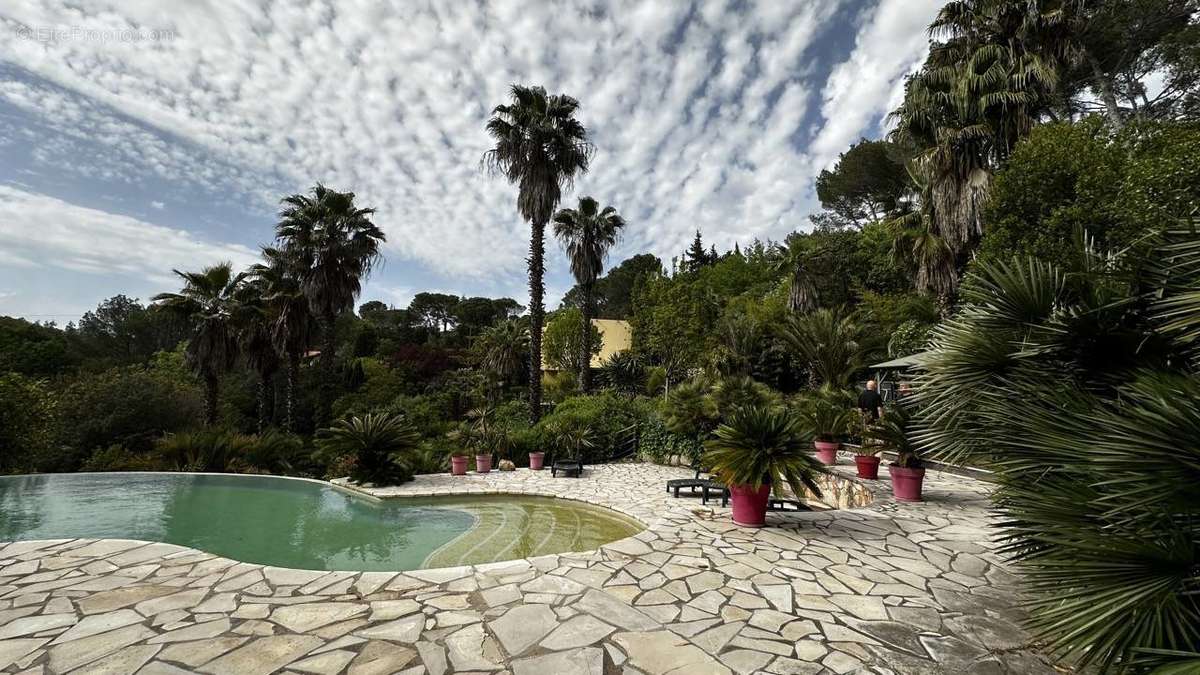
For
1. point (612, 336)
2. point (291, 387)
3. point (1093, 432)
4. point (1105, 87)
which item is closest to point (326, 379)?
point (291, 387)

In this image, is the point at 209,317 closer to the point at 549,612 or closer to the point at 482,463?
the point at 482,463

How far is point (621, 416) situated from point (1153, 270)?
10663 millimetres

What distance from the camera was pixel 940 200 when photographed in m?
12.6

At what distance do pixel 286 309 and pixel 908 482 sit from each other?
17.9 meters

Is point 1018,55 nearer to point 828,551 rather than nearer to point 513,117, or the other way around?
point 513,117

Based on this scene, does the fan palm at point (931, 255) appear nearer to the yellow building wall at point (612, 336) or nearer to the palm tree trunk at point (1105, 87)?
the palm tree trunk at point (1105, 87)

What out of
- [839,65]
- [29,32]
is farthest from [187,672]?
[839,65]

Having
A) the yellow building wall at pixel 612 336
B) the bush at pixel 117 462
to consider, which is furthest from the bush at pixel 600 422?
the yellow building wall at pixel 612 336

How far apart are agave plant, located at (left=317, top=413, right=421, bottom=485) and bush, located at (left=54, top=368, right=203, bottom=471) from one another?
23.2 feet

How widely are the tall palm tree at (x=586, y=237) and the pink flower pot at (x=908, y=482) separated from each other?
13173 millimetres

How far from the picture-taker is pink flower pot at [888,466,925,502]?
6.86 m

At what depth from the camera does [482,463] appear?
10.4 metres

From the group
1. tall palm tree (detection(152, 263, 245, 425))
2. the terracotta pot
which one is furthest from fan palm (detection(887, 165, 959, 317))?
tall palm tree (detection(152, 263, 245, 425))

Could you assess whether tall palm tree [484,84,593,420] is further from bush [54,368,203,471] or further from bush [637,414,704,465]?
bush [54,368,203,471]
